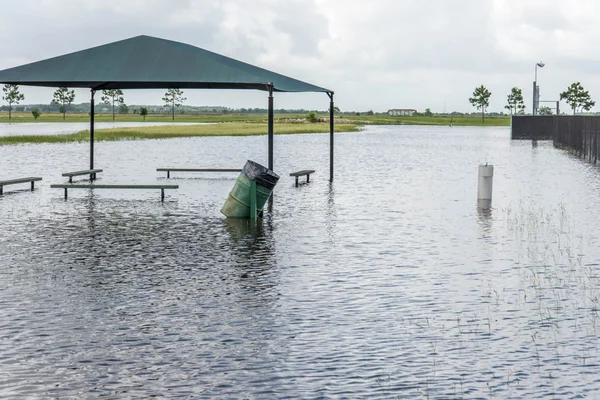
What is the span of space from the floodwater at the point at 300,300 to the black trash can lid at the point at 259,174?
96cm

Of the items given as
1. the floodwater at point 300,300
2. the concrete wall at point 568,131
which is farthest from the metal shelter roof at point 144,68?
the concrete wall at point 568,131

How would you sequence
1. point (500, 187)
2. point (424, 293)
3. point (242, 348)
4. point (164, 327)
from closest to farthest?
point (242, 348) → point (164, 327) → point (424, 293) → point (500, 187)

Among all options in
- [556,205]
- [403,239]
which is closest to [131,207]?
[403,239]

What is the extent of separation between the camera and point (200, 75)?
2605 cm

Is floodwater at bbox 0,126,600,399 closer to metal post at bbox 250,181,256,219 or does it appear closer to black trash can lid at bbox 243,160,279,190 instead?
metal post at bbox 250,181,256,219

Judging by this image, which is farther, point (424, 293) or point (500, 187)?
point (500, 187)

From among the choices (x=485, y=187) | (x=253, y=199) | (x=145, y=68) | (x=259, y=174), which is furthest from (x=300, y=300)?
(x=485, y=187)

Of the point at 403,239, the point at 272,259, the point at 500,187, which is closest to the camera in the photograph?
the point at 272,259

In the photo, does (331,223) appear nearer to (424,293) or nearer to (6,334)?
(424,293)

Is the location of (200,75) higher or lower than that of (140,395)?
higher

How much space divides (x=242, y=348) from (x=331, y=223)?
12199mm

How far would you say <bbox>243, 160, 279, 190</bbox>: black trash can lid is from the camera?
72.0ft

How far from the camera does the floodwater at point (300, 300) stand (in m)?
9.02

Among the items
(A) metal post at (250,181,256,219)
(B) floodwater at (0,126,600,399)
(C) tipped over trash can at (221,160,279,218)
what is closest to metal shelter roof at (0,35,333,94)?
(B) floodwater at (0,126,600,399)
